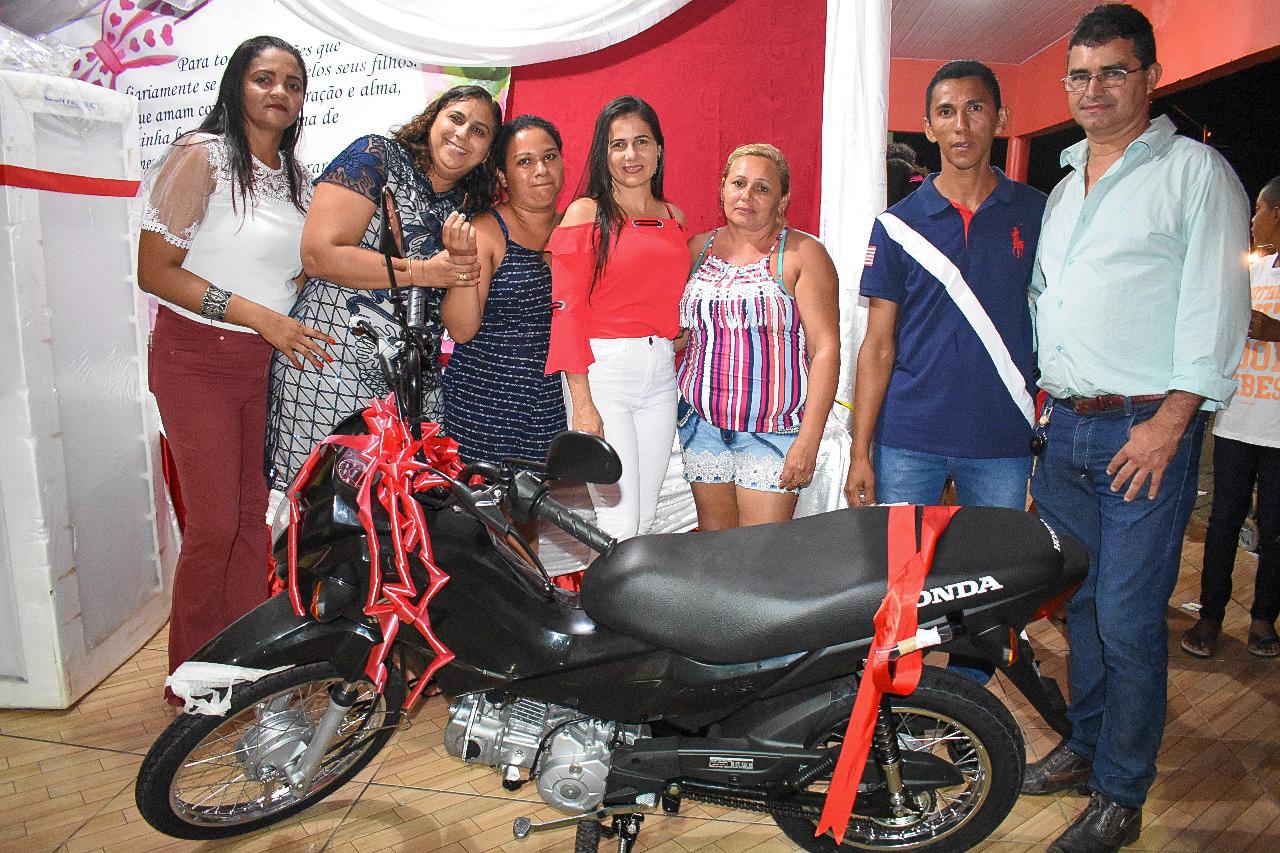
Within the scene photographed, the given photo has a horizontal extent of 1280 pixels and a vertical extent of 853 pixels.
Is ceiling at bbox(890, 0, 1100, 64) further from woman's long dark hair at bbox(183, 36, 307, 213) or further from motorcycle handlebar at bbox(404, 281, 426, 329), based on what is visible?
motorcycle handlebar at bbox(404, 281, 426, 329)

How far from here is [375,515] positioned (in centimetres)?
156

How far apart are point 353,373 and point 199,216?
52cm

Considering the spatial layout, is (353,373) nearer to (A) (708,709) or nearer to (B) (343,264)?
(B) (343,264)

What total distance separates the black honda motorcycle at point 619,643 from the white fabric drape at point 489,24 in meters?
1.60

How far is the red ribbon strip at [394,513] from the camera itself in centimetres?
152

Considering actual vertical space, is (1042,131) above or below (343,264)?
above

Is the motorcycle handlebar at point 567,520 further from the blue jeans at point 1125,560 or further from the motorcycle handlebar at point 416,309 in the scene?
the blue jeans at point 1125,560

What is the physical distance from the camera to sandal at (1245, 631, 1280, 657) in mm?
2883

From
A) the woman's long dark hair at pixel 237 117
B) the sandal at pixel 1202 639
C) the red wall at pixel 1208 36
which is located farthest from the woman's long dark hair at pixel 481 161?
the sandal at pixel 1202 639

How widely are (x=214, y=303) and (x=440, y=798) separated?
4.33 ft

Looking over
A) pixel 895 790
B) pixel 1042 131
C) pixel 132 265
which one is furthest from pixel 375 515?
pixel 1042 131

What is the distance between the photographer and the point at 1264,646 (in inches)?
114

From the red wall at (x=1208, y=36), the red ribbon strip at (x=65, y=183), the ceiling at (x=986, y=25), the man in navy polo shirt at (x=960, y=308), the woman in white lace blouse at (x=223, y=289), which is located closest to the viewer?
the man in navy polo shirt at (x=960, y=308)

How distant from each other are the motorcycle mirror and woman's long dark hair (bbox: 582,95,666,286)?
0.94 metres
